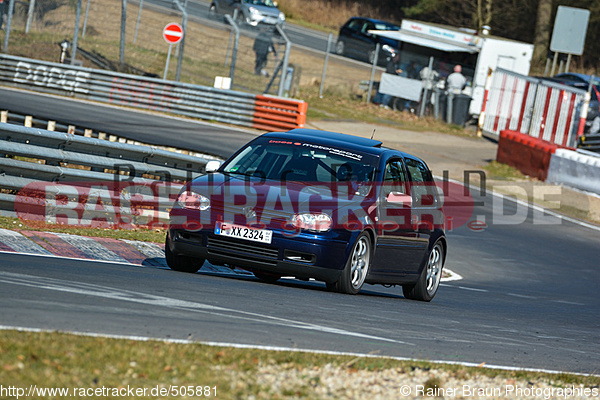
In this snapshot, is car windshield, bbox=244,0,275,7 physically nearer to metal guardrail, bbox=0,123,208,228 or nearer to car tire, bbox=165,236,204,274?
metal guardrail, bbox=0,123,208,228

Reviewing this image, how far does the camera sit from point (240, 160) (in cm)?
962

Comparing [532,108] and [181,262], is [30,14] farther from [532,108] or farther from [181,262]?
[181,262]

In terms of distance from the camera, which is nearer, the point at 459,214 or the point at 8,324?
the point at 8,324

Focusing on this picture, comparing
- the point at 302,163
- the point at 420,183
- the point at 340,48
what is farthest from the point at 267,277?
the point at 340,48

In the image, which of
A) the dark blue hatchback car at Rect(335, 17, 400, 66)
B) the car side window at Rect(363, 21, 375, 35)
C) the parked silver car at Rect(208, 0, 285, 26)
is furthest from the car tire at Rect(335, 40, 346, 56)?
the parked silver car at Rect(208, 0, 285, 26)

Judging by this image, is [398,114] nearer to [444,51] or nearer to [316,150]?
[444,51]

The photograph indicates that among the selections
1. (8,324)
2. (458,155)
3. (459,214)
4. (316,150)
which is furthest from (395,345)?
(458,155)

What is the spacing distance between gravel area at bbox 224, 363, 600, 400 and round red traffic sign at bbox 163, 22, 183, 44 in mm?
24735

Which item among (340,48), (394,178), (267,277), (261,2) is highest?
(261,2)

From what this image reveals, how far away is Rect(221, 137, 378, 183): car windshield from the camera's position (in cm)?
929

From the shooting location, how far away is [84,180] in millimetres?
11016

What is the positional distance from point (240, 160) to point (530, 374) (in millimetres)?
4148

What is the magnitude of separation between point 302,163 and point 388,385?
4325 millimetres

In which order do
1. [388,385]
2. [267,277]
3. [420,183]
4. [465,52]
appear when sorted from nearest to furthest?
[388,385] < [267,277] < [420,183] < [465,52]
